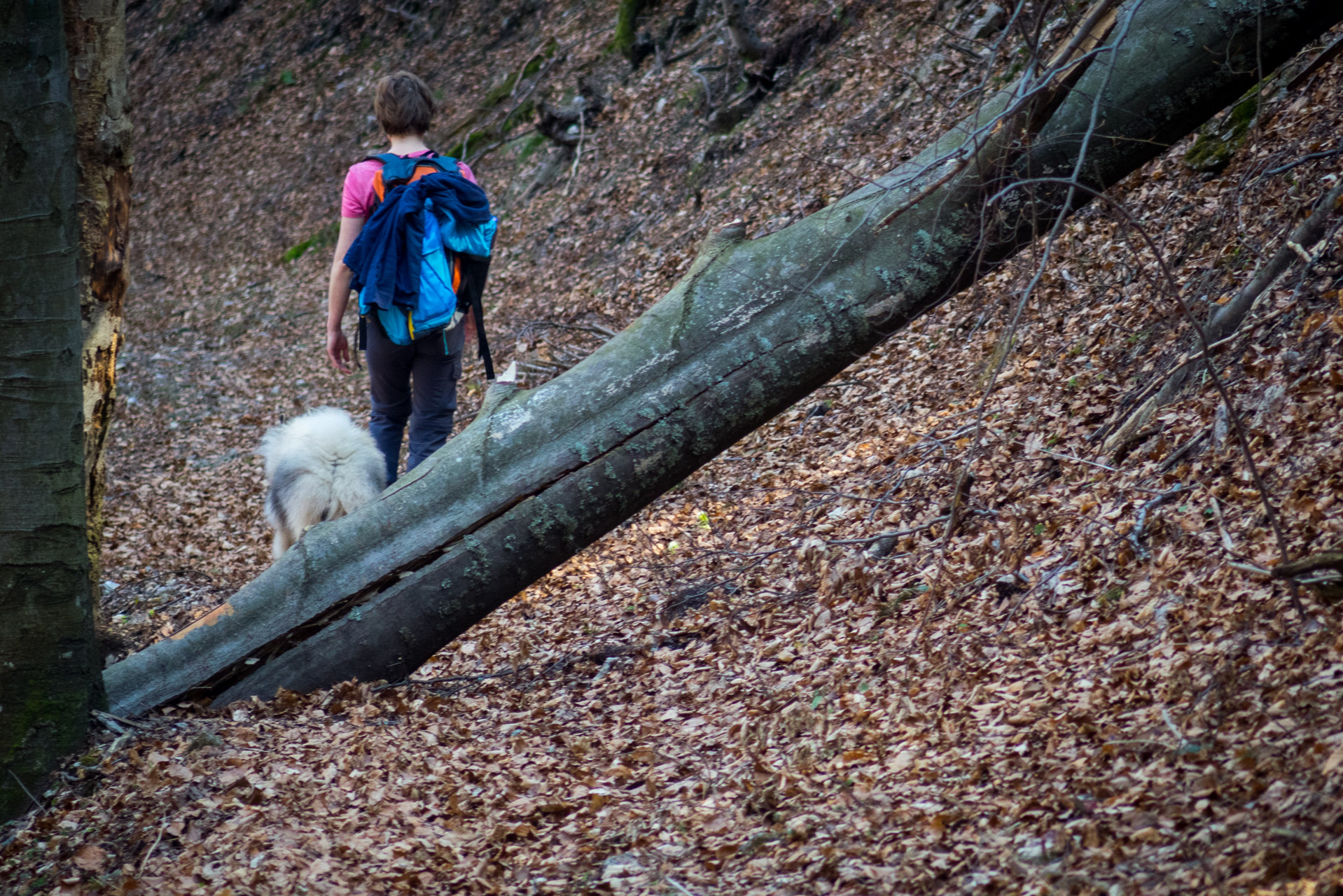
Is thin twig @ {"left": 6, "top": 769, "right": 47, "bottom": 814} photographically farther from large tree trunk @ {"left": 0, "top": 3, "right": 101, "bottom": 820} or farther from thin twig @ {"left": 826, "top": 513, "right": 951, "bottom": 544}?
thin twig @ {"left": 826, "top": 513, "right": 951, "bottom": 544}

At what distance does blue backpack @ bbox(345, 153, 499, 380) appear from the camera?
190 inches

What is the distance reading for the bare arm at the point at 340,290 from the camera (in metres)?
5.01

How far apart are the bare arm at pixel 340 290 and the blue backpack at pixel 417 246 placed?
97mm

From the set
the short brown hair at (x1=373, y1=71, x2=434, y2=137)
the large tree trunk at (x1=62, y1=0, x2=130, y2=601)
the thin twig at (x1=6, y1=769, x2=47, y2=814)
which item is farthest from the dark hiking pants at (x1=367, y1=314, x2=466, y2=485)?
the thin twig at (x1=6, y1=769, x2=47, y2=814)

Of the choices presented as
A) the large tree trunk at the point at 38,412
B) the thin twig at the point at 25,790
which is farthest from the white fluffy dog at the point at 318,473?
the thin twig at the point at 25,790

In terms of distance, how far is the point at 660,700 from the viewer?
156 inches

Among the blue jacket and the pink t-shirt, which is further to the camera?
the pink t-shirt

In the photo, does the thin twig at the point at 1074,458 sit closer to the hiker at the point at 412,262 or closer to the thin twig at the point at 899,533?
the thin twig at the point at 899,533

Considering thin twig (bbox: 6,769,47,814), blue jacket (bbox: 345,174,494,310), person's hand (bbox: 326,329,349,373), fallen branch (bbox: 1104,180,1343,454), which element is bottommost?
thin twig (bbox: 6,769,47,814)

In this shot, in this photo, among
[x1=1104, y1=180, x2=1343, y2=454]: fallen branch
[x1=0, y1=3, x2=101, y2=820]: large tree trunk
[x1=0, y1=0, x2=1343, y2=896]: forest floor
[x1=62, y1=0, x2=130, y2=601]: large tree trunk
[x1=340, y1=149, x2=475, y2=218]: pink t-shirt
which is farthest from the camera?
[x1=340, y1=149, x2=475, y2=218]: pink t-shirt

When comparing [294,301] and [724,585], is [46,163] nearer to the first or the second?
[724,585]

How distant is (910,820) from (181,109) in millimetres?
21728

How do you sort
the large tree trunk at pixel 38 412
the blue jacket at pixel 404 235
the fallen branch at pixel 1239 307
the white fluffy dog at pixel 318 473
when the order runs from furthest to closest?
the white fluffy dog at pixel 318 473
the blue jacket at pixel 404 235
the fallen branch at pixel 1239 307
the large tree trunk at pixel 38 412

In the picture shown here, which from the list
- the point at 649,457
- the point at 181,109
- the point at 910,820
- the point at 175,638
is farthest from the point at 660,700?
the point at 181,109
